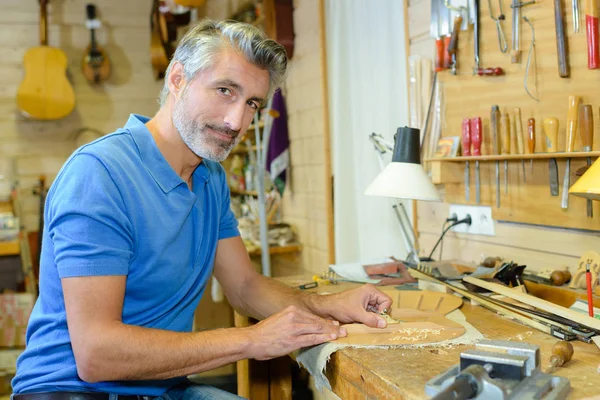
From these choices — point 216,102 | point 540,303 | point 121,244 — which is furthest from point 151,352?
point 540,303

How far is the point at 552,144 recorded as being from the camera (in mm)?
1879

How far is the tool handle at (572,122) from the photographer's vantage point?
1.79 m

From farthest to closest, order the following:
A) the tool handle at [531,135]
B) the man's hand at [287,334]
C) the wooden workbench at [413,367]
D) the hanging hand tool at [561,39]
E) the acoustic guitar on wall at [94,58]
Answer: the acoustic guitar on wall at [94,58]
the tool handle at [531,135]
the hanging hand tool at [561,39]
the man's hand at [287,334]
the wooden workbench at [413,367]

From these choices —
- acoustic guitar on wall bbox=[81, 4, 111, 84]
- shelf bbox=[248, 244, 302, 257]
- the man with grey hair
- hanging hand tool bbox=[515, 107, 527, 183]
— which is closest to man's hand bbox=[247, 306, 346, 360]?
the man with grey hair

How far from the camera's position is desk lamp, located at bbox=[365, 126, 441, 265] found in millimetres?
1923

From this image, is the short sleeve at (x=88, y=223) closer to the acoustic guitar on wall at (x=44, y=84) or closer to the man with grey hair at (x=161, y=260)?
the man with grey hair at (x=161, y=260)

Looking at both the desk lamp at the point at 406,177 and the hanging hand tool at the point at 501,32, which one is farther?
the hanging hand tool at the point at 501,32

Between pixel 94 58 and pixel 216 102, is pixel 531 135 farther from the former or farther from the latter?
pixel 94 58

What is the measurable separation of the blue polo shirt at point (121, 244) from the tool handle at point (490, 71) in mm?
1127

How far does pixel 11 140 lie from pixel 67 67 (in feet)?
2.63

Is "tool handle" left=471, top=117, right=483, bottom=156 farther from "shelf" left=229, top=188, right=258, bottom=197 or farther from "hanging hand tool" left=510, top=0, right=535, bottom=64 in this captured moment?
"shelf" left=229, top=188, right=258, bottom=197

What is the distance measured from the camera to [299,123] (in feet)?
12.9

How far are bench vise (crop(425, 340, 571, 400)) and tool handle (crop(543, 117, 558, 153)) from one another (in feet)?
3.23

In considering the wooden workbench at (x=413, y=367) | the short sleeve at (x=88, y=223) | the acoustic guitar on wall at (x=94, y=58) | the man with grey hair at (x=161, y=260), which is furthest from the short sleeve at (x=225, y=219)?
the acoustic guitar on wall at (x=94, y=58)
